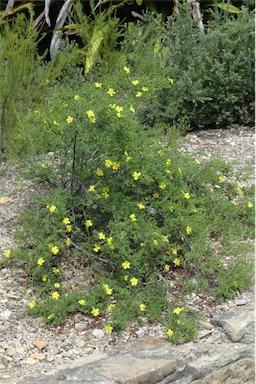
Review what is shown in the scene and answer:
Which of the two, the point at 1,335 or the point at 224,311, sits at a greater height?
the point at 1,335

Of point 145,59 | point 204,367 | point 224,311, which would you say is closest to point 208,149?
point 145,59

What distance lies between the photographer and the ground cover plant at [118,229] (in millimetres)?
3885

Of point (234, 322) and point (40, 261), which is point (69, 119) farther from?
point (234, 322)

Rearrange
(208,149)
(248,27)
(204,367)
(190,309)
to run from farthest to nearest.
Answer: (248,27), (208,149), (190,309), (204,367)

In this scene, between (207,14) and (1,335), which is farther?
(207,14)

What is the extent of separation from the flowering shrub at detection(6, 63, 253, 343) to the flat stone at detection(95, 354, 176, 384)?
209 millimetres

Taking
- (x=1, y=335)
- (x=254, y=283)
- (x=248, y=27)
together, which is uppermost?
(x=248, y=27)

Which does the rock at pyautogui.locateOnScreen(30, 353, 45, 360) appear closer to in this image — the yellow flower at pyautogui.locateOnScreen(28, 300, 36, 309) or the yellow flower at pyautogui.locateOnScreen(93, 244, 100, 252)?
the yellow flower at pyautogui.locateOnScreen(28, 300, 36, 309)

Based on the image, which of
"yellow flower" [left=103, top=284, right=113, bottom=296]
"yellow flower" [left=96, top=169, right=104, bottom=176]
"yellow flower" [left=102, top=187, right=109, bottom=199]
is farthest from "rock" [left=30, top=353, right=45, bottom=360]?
"yellow flower" [left=96, top=169, right=104, bottom=176]

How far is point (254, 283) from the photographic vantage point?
4.18 meters

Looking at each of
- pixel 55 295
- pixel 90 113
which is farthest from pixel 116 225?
pixel 90 113

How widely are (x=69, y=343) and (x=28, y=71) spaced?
2.20 m

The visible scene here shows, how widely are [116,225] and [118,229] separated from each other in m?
0.04

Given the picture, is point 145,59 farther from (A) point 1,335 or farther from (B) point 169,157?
(A) point 1,335
